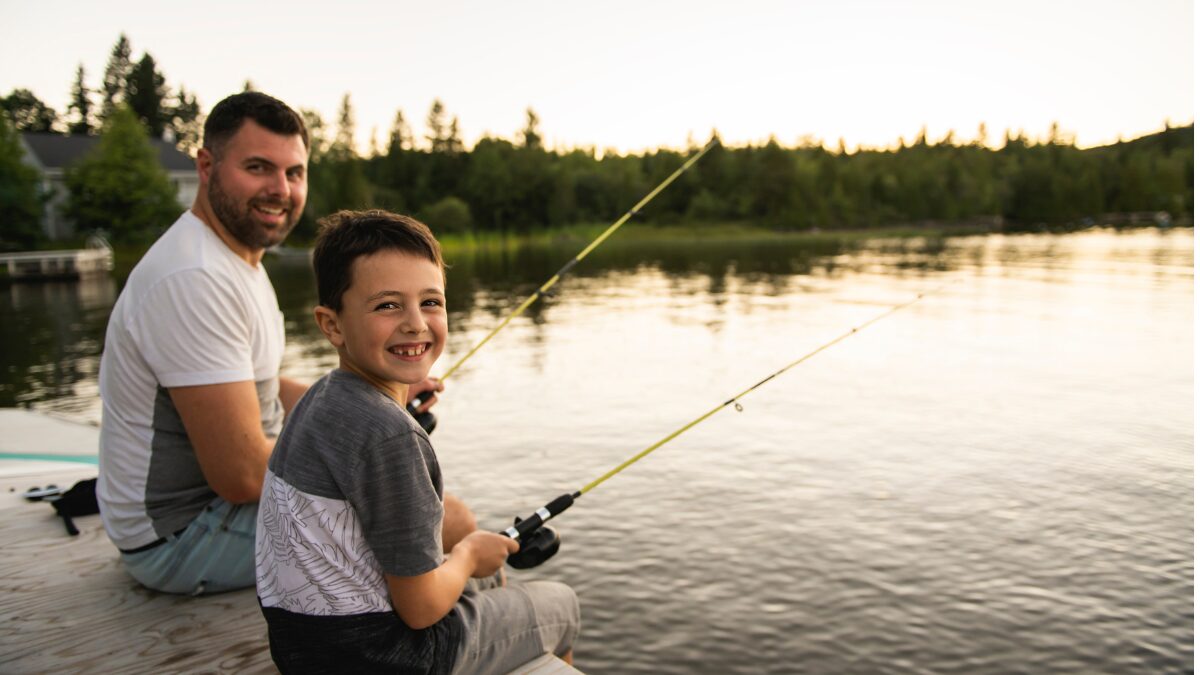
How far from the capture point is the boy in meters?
2.22

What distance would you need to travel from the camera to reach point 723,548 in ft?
21.2

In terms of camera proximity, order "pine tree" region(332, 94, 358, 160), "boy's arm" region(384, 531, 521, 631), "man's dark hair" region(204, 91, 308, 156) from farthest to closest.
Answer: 1. "pine tree" region(332, 94, 358, 160)
2. "man's dark hair" region(204, 91, 308, 156)
3. "boy's arm" region(384, 531, 521, 631)

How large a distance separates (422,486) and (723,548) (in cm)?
459

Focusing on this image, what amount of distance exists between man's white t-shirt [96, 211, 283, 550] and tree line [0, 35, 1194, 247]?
73194 mm

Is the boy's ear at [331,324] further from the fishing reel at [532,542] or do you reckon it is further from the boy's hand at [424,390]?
the boy's hand at [424,390]

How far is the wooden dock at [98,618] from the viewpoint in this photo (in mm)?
3141

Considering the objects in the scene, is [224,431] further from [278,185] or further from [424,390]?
[424,390]

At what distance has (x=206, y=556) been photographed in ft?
11.4

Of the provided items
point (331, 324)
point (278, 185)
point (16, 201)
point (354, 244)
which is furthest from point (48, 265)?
point (354, 244)

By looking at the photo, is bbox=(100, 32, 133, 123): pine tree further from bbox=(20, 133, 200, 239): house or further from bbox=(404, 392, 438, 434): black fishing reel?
bbox=(404, 392, 438, 434): black fishing reel

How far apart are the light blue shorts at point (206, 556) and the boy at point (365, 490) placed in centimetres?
95

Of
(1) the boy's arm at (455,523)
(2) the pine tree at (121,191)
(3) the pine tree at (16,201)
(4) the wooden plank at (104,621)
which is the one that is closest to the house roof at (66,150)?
(2) the pine tree at (121,191)

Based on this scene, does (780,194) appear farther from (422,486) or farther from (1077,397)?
(422,486)

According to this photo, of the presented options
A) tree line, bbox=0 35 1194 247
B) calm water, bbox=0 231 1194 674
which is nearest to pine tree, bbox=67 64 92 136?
tree line, bbox=0 35 1194 247
